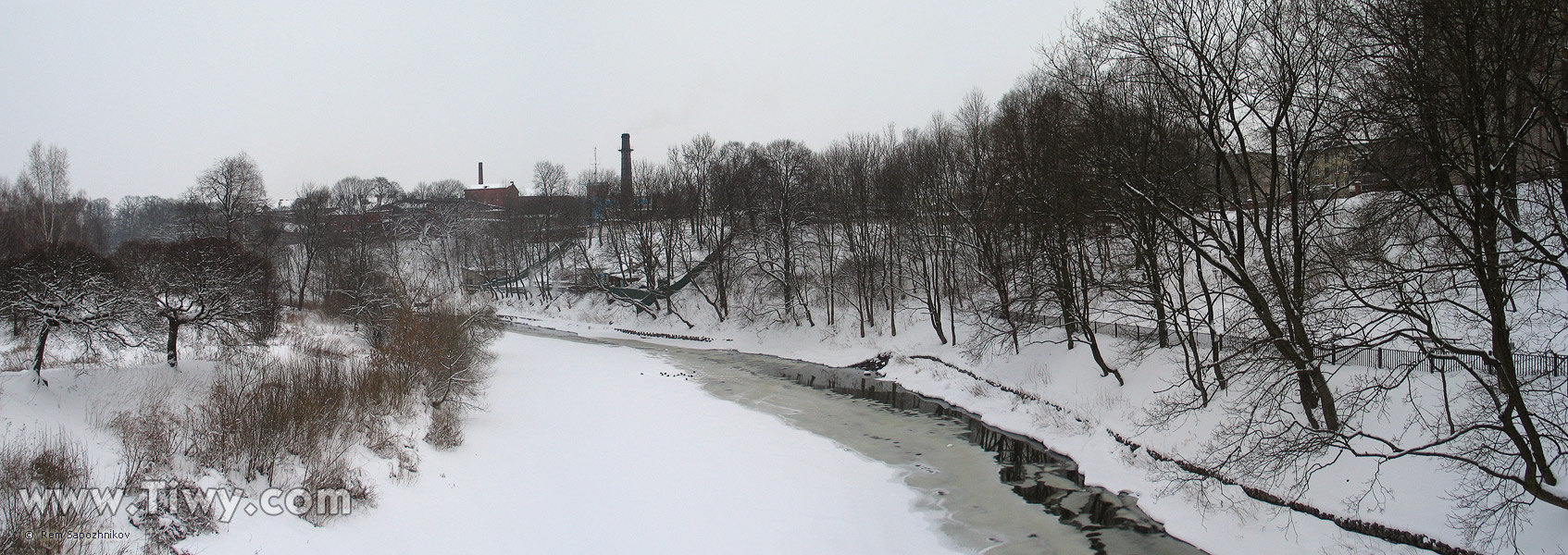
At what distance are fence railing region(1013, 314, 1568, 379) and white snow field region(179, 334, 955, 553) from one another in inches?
255

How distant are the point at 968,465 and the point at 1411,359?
25.7ft

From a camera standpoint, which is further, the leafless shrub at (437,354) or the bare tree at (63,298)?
the leafless shrub at (437,354)

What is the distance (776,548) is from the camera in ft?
34.9

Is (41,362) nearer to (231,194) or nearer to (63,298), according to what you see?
(63,298)

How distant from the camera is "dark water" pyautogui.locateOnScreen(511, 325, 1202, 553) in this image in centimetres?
1137

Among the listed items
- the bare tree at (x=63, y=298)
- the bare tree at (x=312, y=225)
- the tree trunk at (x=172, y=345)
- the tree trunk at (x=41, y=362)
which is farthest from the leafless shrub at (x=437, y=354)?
the bare tree at (x=312, y=225)

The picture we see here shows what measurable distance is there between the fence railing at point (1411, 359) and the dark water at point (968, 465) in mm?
3698

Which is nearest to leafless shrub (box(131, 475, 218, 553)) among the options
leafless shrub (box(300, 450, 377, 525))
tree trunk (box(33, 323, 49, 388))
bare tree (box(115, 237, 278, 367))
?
leafless shrub (box(300, 450, 377, 525))

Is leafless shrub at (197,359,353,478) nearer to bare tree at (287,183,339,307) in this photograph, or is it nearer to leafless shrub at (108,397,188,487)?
leafless shrub at (108,397,188,487)

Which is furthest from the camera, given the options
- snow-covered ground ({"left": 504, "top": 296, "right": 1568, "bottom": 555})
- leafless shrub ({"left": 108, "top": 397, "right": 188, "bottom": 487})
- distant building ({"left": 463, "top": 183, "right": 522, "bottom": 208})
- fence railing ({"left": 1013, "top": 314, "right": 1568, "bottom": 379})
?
distant building ({"left": 463, "top": 183, "right": 522, "bottom": 208})

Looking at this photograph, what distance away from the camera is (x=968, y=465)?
15312 mm

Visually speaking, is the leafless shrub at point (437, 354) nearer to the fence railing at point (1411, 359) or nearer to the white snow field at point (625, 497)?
the white snow field at point (625, 497)

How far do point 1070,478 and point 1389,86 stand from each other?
27.6 feet

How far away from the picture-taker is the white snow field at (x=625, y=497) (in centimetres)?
948
